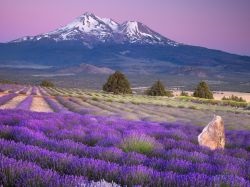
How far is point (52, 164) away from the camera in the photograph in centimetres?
496

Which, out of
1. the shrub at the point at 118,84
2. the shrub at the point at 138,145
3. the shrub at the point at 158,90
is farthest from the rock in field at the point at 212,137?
the shrub at the point at 158,90

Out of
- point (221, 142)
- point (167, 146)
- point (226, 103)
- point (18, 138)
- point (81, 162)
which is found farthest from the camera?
point (226, 103)

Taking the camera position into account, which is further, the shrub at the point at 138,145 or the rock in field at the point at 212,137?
the rock in field at the point at 212,137

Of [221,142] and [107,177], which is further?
[221,142]

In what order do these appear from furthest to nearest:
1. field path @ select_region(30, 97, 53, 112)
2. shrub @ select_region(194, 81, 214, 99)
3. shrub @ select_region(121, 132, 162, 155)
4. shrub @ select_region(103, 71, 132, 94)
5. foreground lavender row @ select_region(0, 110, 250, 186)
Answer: shrub @ select_region(194, 81, 214, 99), shrub @ select_region(103, 71, 132, 94), field path @ select_region(30, 97, 53, 112), shrub @ select_region(121, 132, 162, 155), foreground lavender row @ select_region(0, 110, 250, 186)

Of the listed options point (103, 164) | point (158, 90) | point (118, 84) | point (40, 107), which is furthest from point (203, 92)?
point (103, 164)

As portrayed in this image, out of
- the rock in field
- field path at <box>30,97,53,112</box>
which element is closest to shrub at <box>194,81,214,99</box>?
field path at <box>30,97,53,112</box>

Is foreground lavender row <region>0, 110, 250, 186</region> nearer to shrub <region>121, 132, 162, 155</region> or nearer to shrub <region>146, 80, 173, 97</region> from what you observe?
shrub <region>121, 132, 162, 155</region>

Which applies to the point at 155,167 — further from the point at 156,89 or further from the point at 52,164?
the point at 156,89

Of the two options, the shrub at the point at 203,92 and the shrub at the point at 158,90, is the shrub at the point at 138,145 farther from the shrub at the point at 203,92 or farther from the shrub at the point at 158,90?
the shrub at the point at 158,90

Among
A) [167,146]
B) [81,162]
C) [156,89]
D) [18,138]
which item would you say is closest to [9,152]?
[81,162]

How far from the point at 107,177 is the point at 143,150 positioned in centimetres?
320

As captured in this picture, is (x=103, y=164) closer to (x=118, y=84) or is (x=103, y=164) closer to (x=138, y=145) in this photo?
(x=138, y=145)

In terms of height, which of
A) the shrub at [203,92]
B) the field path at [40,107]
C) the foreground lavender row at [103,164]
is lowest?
the shrub at [203,92]
